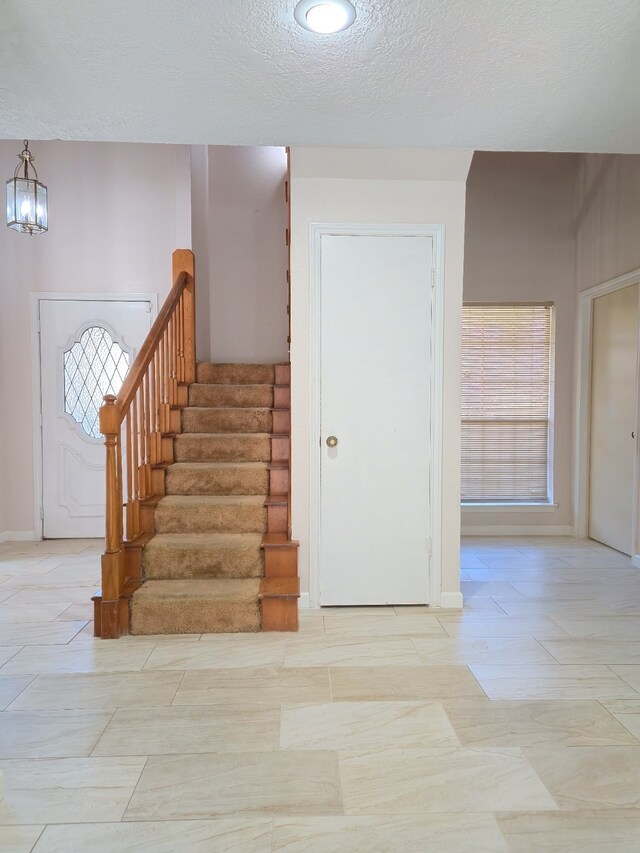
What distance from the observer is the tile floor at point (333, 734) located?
1.43 meters

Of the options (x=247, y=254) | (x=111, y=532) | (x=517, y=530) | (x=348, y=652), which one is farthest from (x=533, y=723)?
(x=247, y=254)

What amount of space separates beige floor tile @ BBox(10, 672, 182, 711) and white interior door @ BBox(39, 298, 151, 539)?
258cm

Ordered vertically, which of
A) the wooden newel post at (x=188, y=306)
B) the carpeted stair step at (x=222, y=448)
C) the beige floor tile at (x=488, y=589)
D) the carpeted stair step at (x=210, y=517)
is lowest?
the beige floor tile at (x=488, y=589)

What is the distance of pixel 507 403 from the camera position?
4746mm

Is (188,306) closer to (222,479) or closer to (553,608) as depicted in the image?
(222,479)

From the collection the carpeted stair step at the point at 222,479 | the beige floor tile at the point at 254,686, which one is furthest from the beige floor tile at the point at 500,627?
the carpeted stair step at the point at 222,479

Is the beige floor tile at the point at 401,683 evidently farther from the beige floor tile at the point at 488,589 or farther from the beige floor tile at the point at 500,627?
the beige floor tile at the point at 488,589

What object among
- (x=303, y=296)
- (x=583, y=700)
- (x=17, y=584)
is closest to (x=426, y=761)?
(x=583, y=700)

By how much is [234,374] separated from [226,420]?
2.21 feet

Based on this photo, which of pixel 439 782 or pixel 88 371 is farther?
pixel 88 371

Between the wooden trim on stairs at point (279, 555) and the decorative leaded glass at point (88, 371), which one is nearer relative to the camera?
the wooden trim on stairs at point (279, 555)

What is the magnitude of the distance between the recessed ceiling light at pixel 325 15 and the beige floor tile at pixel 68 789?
2438 mm

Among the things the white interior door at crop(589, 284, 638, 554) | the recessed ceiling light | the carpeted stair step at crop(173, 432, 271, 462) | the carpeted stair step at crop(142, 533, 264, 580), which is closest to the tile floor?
the carpeted stair step at crop(142, 533, 264, 580)

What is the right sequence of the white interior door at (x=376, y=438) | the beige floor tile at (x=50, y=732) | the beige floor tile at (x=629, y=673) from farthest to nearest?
the white interior door at (x=376, y=438)
the beige floor tile at (x=629, y=673)
the beige floor tile at (x=50, y=732)
